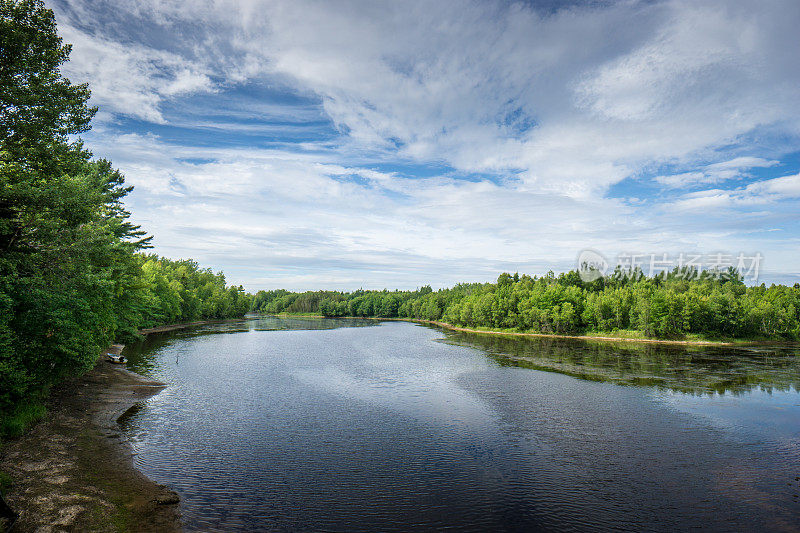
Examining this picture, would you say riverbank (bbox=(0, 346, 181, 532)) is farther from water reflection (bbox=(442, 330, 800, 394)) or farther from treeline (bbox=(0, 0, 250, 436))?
water reflection (bbox=(442, 330, 800, 394))

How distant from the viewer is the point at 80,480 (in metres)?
17.3

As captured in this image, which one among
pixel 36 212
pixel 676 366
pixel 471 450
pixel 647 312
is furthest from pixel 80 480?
pixel 647 312

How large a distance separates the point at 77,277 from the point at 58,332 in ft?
24.5

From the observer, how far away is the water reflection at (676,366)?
4553cm

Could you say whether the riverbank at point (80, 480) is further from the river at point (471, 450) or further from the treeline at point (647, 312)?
the treeline at point (647, 312)

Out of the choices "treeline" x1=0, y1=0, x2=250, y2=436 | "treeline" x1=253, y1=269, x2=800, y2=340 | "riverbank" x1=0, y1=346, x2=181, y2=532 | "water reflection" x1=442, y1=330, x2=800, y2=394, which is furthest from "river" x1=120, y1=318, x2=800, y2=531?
"treeline" x1=253, y1=269, x2=800, y2=340

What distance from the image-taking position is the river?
16.9 metres

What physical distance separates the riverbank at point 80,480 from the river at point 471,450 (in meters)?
1.11

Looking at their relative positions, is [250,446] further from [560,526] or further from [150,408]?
[560,526]

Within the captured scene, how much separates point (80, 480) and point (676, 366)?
70.7m

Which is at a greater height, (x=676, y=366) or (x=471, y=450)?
(x=676, y=366)

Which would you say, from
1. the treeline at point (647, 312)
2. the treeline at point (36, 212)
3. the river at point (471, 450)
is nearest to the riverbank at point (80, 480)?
the river at point (471, 450)

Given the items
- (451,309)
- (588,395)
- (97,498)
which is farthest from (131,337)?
(451,309)

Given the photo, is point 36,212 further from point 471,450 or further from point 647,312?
point 647,312
